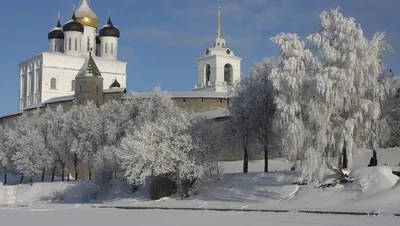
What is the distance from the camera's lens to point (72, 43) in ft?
306

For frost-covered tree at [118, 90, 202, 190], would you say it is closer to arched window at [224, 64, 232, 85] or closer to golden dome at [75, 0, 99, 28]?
golden dome at [75, 0, 99, 28]

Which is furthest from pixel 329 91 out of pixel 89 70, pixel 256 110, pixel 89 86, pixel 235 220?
pixel 89 70

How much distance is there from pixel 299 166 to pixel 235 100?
11.5 meters

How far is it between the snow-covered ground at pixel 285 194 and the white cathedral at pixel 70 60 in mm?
50517

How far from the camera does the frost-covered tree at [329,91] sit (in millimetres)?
26453

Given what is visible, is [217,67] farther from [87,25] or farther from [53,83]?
[53,83]

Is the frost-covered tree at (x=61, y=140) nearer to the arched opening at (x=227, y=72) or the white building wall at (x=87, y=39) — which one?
the white building wall at (x=87, y=39)

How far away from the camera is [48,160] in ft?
170

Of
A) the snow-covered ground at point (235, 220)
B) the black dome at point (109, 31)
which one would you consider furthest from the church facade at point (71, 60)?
the snow-covered ground at point (235, 220)

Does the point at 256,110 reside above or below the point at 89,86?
below

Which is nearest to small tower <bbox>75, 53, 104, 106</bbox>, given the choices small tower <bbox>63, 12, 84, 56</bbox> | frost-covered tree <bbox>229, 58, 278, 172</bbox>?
small tower <bbox>63, 12, 84, 56</bbox>

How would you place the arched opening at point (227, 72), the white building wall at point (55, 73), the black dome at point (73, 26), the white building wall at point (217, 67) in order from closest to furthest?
the white building wall at point (55, 73), the black dome at point (73, 26), the white building wall at point (217, 67), the arched opening at point (227, 72)

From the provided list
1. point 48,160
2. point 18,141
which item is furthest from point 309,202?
point 18,141

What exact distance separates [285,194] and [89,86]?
39767 mm
